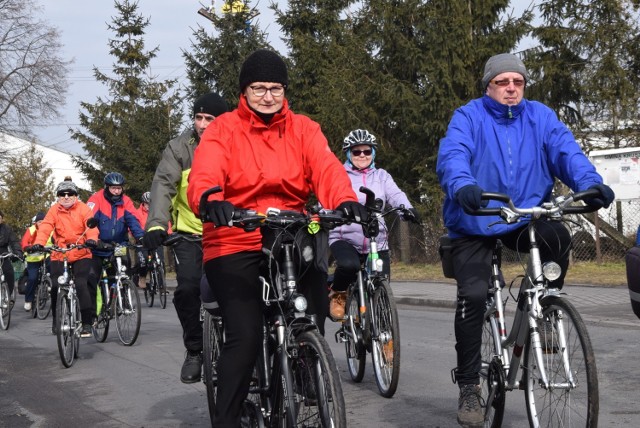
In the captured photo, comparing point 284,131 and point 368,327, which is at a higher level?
point 284,131

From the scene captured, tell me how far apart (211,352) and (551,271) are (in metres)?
1.97

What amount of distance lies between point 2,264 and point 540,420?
14011 mm

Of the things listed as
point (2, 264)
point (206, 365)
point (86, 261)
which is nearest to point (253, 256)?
point (206, 365)

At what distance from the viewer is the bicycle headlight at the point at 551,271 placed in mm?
4746

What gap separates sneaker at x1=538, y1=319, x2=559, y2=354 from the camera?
4652 millimetres

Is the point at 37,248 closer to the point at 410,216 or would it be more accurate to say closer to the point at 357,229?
the point at 357,229

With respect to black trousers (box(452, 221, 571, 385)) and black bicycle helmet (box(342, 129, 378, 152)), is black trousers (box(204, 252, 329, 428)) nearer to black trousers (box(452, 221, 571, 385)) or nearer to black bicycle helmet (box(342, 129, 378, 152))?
black trousers (box(452, 221, 571, 385))

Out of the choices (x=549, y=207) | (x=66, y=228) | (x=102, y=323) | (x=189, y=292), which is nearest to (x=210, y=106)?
(x=189, y=292)

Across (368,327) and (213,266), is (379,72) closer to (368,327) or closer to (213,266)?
(368,327)

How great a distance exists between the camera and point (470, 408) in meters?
5.27

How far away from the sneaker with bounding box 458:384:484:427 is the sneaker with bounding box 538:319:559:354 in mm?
679

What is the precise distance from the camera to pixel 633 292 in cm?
568

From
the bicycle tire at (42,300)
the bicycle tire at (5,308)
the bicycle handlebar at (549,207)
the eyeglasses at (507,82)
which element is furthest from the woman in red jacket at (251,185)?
the bicycle tire at (42,300)

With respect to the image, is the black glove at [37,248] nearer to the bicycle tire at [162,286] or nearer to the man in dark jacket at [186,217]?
the man in dark jacket at [186,217]
